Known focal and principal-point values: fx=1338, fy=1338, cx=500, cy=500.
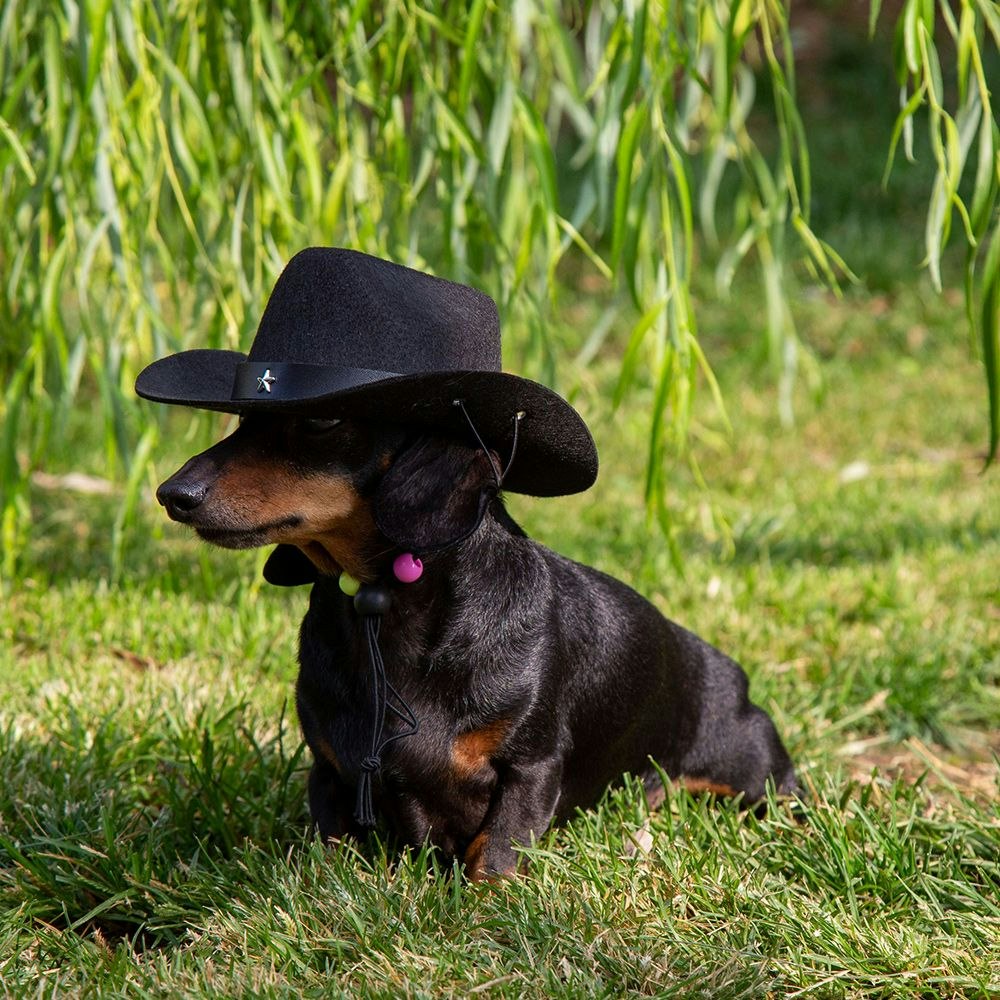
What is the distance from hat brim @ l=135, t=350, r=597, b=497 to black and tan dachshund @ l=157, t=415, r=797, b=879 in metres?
0.05

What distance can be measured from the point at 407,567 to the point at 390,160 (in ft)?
4.81

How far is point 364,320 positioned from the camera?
2238 millimetres

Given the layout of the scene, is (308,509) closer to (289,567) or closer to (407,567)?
(407,567)

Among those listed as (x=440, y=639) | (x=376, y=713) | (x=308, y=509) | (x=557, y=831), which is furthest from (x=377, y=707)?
(x=557, y=831)

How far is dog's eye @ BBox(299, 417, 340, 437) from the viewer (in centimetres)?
216

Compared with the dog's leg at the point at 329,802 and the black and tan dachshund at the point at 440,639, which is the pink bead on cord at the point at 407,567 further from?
the dog's leg at the point at 329,802

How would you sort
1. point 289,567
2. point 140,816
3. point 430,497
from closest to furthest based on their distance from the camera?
point 430,497 < point 289,567 < point 140,816

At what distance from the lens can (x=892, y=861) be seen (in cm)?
244

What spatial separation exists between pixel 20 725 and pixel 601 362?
519 cm

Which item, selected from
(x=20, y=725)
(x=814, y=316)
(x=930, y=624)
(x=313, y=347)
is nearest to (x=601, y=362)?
(x=814, y=316)

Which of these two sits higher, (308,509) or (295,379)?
(295,379)

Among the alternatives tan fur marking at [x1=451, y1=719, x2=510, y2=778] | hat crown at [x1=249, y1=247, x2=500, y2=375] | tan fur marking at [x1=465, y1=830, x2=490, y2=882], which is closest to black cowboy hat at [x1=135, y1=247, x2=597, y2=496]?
hat crown at [x1=249, y1=247, x2=500, y2=375]

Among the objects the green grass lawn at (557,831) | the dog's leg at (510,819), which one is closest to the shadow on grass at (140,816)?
the green grass lawn at (557,831)

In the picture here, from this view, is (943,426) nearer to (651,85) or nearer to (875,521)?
(875,521)
